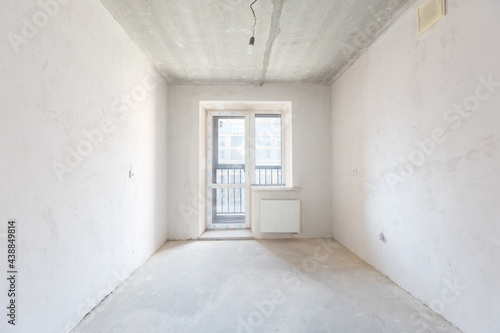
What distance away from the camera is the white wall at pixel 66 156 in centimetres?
121

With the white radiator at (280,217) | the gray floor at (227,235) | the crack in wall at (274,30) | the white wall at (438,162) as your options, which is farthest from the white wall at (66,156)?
the white wall at (438,162)

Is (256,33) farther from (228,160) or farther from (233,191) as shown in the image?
(233,191)

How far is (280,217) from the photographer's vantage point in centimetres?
371

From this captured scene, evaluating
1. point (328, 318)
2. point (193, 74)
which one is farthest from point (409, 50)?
point (193, 74)

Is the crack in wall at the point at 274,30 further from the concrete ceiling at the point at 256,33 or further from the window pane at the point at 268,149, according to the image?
the window pane at the point at 268,149

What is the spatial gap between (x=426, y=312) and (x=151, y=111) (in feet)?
12.2

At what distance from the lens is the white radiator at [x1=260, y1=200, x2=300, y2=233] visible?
3.70 metres

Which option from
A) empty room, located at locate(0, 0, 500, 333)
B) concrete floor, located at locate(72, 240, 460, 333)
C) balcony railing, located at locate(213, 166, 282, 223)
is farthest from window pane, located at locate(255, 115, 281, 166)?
concrete floor, located at locate(72, 240, 460, 333)

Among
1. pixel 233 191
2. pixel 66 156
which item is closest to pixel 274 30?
pixel 66 156

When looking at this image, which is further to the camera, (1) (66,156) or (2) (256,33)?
(2) (256,33)

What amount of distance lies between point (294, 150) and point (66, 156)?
312 centimetres

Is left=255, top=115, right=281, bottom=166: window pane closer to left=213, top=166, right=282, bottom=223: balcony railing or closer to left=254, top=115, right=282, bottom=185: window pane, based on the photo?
left=254, top=115, right=282, bottom=185: window pane

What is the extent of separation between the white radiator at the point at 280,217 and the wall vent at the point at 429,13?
2.73 m

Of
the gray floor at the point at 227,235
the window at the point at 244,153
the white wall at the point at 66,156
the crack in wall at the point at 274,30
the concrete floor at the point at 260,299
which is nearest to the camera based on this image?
the white wall at the point at 66,156
